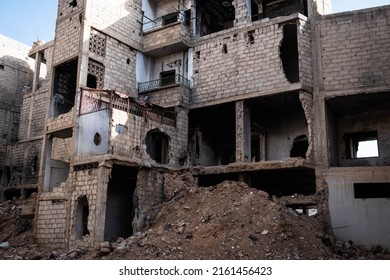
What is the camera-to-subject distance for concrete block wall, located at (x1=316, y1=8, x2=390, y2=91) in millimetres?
15695

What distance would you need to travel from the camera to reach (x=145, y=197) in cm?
1572

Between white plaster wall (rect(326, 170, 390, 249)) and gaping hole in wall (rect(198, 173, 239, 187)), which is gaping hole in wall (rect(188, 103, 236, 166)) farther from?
white plaster wall (rect(326, 170, 390, 249))

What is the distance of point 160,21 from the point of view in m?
22.2

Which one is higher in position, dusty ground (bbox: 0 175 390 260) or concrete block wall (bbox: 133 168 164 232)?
concrete block wall (bbox: 133 168 164 232)

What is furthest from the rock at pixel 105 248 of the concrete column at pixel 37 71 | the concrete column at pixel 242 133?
the concrete column at pixel 37 71

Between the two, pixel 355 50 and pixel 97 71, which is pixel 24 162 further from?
pixel 355 50

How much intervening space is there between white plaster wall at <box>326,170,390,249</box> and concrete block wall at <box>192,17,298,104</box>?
14.7ft

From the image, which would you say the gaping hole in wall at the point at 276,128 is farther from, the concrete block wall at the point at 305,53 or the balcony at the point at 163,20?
the balcony at the point at 163,20

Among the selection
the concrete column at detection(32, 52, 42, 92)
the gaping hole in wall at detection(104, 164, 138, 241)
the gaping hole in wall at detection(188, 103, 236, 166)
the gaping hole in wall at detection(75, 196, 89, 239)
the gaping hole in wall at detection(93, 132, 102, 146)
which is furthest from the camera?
the concrete column at detection(32, 52, 42, 92)

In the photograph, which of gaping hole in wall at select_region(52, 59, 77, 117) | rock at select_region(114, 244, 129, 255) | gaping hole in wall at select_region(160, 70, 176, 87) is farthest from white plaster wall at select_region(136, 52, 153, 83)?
rock at select_region(114, 244, 129, 255)

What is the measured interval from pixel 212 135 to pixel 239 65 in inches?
201

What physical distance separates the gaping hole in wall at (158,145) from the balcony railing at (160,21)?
6.36 meters

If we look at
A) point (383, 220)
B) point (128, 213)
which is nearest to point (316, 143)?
point (383, 220)

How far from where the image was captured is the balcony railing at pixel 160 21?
21359 millimetres
